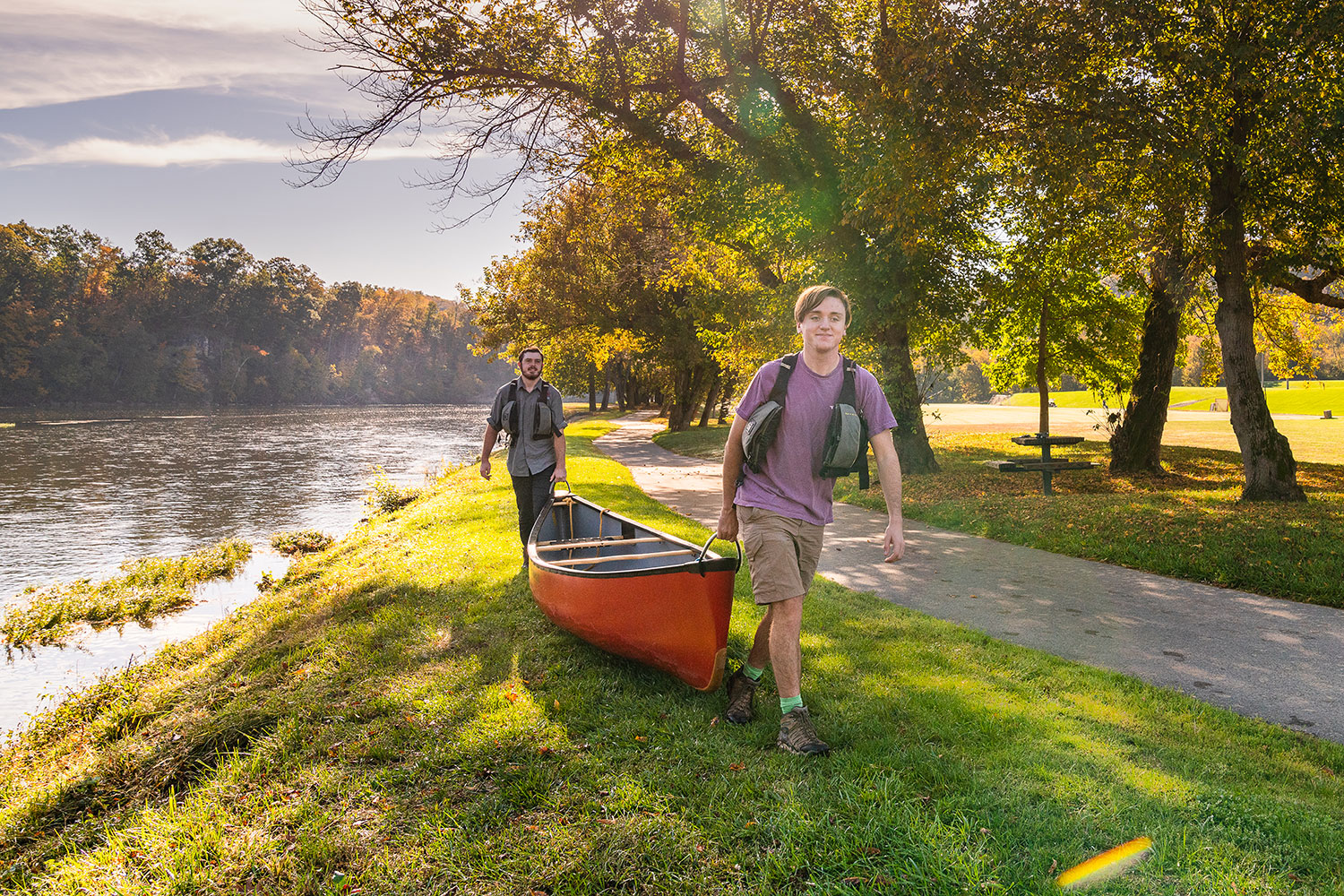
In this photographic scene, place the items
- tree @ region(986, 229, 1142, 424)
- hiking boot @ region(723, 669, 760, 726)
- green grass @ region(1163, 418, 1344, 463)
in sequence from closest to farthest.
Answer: hiking boot @ region(723, 669, 760, 726), tree @ region(986, 229, 1142, 424), green grass @ region(1163, 418, 1344, 463)

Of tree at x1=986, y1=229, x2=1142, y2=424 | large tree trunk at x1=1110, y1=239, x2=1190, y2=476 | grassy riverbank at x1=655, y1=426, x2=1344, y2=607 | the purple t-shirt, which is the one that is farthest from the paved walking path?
tree at x1=986, y1=229, x2=1142, y2=424

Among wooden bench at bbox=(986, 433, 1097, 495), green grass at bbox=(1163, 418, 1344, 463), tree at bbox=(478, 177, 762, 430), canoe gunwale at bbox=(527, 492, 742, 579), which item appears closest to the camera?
canoe gunwale at bbox=(527, 492, 742, 579)

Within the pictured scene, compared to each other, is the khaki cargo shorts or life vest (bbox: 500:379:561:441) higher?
life vest (bbox: 500:379:561:441)

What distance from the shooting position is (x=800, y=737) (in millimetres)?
3701

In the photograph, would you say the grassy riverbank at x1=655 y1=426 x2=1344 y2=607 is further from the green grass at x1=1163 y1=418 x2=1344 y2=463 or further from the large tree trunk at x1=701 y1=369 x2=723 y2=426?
the large tree trunk at x1=701 y1=369 x2=723 y2=426

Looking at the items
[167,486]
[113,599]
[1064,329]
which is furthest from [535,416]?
[167,486]

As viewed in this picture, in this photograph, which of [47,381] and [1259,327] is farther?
[47,381]

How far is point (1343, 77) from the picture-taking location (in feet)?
34.0

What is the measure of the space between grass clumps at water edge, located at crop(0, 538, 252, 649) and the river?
0.30 m

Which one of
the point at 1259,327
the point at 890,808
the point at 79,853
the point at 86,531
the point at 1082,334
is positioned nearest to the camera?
the point at 890,808

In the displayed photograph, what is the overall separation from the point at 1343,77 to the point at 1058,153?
4466 millimetres

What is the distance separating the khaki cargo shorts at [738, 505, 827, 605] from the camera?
3.60 meters

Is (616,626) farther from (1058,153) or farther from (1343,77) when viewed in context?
(1343,77)

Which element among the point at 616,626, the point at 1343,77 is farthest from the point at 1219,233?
the point at 616,626
